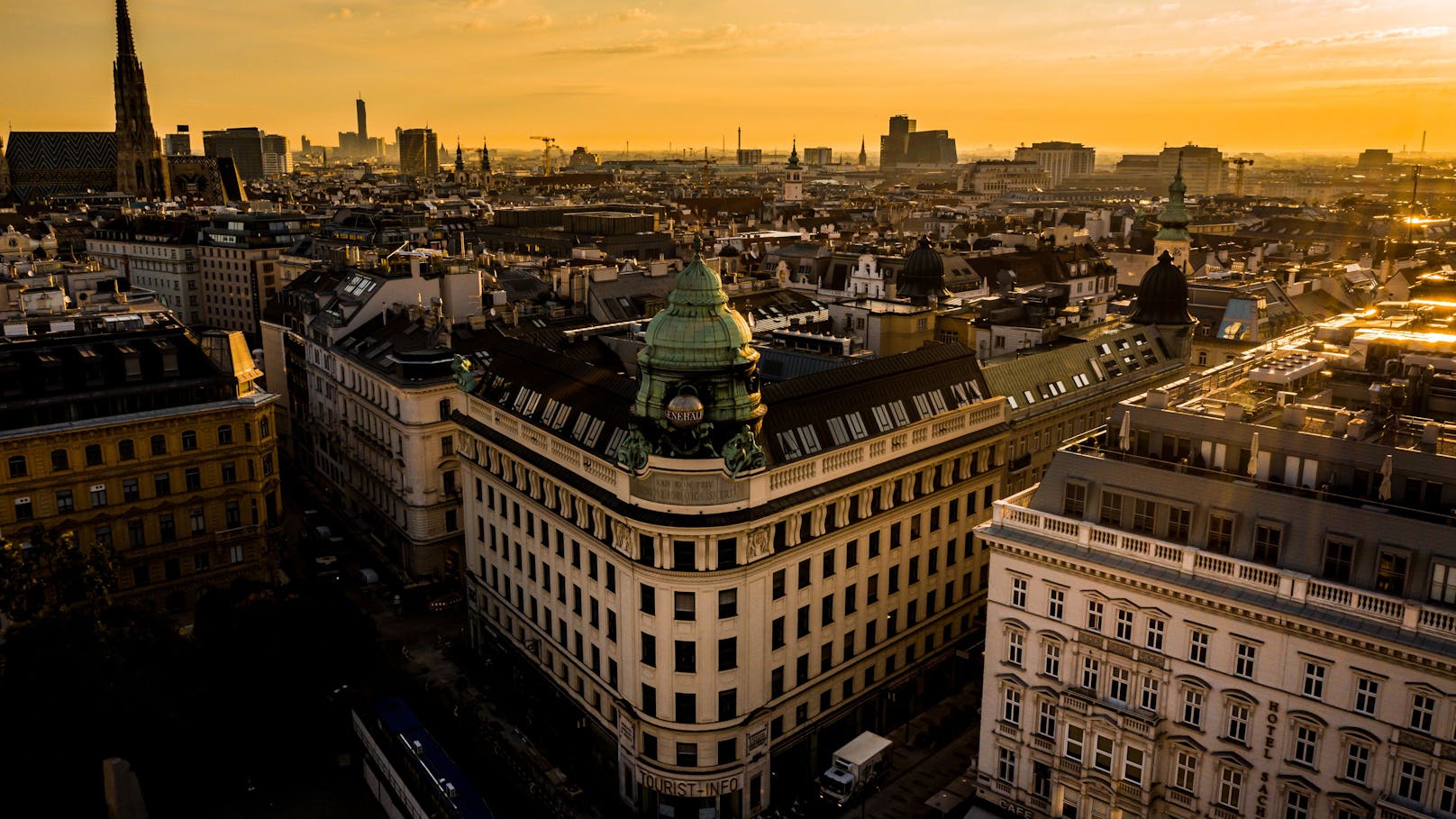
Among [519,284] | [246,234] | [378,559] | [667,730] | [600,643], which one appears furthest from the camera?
[246,234]

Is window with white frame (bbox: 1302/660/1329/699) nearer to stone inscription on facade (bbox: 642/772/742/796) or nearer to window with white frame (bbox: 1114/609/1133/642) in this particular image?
window with white frame (bbox: 1114/609/1133/642)

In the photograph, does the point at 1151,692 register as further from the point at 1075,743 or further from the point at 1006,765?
the point at 1006,765

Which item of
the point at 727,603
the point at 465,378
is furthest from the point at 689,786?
the point at 465,378

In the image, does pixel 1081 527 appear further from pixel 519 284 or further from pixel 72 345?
pixel 519 284

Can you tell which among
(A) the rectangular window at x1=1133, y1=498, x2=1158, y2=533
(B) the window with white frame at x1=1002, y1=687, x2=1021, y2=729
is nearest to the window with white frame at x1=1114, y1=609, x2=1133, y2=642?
(A) the rectangular window at x1=1133, y1=498, x2=1158, y2=533

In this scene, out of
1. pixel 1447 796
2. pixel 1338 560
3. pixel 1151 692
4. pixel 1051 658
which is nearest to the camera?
pixel 1447 796

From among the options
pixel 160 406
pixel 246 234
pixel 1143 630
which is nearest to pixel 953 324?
pixel 1143 630
